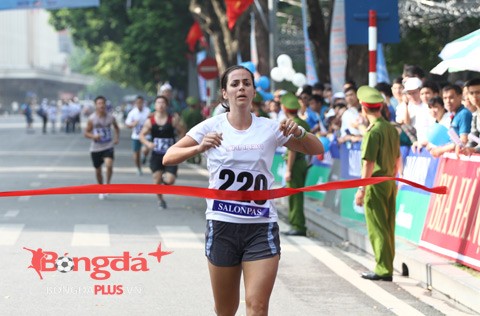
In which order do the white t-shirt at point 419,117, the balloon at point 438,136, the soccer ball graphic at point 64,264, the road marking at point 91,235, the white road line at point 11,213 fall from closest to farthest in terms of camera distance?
1. the soccer ball graphic at point 64,264
2. the balloon at point 438,136
3. the road marking at point 91,235
4. the white t-shirt at point 419,117
5. the white road line at point 11,213

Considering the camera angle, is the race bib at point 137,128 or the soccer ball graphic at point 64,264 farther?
the race bib at point 137,128

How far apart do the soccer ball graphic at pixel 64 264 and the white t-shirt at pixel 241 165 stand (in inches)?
165

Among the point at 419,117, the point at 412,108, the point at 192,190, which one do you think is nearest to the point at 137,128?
the point at 412,108

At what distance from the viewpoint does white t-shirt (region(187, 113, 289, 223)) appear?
668cm

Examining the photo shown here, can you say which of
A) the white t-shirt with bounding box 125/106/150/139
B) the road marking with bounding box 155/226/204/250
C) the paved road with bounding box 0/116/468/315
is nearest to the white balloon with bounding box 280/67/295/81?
the white t-shirt with bounding box 125/106/150/139

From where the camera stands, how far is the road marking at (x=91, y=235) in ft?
41.7

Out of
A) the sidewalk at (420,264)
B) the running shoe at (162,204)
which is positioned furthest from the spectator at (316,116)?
the sidewalk at (420,264)

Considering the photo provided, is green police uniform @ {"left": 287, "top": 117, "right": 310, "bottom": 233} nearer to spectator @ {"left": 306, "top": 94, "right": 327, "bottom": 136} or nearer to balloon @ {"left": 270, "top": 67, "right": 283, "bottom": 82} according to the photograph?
spectator @ {"left": 306, "top": 94, "right": 327, "bottom": 136}

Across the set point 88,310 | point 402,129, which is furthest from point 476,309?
point 402,129

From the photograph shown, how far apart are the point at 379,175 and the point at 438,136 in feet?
6.21

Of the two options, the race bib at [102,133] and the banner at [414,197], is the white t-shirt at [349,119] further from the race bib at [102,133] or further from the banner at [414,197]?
the race bib at [102,133]

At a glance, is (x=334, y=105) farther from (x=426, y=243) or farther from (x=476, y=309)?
(x=476, y=309)

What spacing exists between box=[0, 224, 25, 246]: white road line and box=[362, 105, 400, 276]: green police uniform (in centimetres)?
416

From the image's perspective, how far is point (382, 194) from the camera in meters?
10.6
